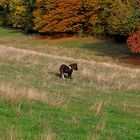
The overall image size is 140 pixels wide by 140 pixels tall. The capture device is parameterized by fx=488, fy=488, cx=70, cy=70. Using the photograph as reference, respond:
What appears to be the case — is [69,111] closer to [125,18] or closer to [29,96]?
[29,96]

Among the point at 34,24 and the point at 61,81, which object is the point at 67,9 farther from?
the point at 61,81

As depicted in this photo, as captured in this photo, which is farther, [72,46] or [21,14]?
[21,14]

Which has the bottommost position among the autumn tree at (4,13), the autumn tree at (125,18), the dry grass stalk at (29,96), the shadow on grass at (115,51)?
the autumn tree at (4,13)

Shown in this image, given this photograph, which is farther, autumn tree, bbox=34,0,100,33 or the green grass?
autumn tree, bbox=34,0,100,33

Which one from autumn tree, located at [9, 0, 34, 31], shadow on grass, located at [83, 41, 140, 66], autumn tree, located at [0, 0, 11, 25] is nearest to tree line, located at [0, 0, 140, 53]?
autumn tree, located at [9, 0, 34, 31]

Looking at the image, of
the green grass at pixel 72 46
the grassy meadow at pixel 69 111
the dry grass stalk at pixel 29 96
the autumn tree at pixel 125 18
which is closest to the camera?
the grassy meadow at pixel 69 111

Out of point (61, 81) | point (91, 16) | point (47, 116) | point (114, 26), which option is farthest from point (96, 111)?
point (91, 16)

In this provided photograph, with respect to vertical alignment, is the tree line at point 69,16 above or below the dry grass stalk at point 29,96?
below

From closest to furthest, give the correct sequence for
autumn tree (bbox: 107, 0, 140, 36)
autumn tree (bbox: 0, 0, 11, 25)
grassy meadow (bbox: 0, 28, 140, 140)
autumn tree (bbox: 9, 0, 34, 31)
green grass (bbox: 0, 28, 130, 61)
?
grassy meadow (bbox: 0, 28, 140, 140) → green grass (bbox: 0, 28, 130, 61) → autumn tree (bbox: 107, 0, 140, 36) → autumn tree (bbox: 9, 0, 34, 31) → autumn tree (bbox: 0, 0, 11, 25)

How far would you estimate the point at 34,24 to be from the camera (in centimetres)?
8512

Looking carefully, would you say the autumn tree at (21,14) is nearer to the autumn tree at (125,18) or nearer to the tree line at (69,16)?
the tree line at (69,16)

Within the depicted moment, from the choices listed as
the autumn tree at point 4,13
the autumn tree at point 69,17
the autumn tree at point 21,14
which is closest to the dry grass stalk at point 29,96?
the autumn tree at point 69,17

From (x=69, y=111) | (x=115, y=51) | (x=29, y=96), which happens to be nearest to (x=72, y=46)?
(x=115, y=51)

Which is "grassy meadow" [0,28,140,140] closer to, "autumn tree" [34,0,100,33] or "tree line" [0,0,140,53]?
"tree line" [0,0,140,53]
